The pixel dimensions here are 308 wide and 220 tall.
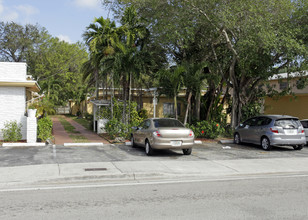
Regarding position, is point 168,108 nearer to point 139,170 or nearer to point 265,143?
point 265,143

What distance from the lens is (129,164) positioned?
9.68 metres

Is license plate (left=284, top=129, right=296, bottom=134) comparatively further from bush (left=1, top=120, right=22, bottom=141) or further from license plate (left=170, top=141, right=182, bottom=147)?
bush (left=1, top=120, right=22, bottom=141)

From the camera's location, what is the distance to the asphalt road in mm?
5195

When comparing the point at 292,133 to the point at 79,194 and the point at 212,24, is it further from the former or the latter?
the point at 79,194

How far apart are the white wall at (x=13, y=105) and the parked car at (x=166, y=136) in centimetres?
674

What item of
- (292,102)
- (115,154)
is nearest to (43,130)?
(115,154)

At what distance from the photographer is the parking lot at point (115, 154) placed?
10.4 meters

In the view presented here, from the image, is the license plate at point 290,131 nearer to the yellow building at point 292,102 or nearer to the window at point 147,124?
the window at point 147,124

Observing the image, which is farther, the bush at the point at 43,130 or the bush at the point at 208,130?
the bush at the point at 208,130

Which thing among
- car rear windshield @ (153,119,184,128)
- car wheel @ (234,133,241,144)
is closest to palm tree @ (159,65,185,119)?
car wheel @ (234,133,241,144)

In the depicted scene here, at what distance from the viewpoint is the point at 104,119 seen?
765 inches

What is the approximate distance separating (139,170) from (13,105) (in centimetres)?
909

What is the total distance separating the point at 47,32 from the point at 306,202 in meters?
41.6

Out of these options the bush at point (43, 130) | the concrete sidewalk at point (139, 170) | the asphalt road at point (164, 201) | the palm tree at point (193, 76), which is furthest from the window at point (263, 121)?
the bush at point (43, 130)
